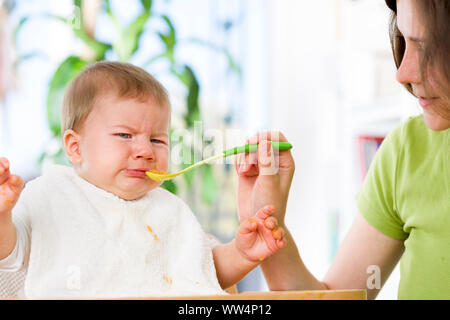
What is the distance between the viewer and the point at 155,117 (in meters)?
0.68

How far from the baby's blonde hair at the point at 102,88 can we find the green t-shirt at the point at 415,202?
1.32ft

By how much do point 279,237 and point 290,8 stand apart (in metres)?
1.52

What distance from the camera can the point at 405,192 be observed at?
813 mm

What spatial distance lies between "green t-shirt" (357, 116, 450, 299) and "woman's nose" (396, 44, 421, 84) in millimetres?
216

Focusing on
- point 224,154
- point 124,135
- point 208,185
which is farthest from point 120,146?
point 208,185

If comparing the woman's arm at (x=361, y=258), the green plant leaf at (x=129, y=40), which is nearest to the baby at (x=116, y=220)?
the woman's arm at (x=361, y=258)

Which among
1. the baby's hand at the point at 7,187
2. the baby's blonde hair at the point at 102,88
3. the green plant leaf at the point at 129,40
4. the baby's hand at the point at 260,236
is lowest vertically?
the baby's hand at the point at 260,236

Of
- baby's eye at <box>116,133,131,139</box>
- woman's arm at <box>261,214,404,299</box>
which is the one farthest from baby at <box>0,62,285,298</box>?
woman's arm at <box>261,214,404,299</box>

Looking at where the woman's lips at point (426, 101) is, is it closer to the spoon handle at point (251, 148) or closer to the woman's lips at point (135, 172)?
the spoon handle at point (251, 148)

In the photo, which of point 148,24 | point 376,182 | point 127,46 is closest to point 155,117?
point 376,182

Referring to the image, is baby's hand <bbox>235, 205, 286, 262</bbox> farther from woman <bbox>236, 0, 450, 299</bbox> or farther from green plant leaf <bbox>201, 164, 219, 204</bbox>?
green plant leaf <bbox>201, 164, 219, 204</bbox>

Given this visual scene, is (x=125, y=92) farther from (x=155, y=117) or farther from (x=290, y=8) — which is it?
(x=290, y=8)

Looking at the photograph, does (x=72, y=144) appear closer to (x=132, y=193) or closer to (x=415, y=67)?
(x=132, y=193)

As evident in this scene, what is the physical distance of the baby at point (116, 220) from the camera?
58 cm
